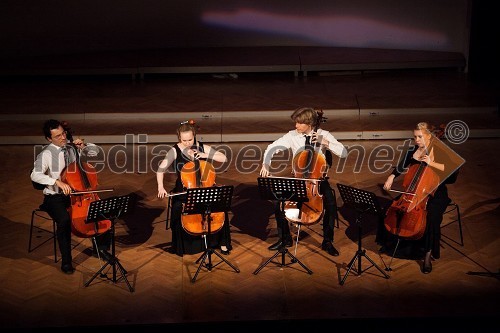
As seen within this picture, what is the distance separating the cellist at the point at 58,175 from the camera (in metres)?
5.70

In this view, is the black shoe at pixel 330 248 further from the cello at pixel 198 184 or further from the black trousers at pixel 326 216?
the cello at pixel 198 184

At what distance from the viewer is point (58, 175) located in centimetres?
A: 580

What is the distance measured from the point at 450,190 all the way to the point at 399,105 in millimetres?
1755

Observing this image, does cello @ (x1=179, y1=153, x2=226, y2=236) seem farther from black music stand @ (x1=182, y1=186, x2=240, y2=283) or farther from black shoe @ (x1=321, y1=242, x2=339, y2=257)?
black shoe @ (x1=321, y1=242, x2=339, y2=257)

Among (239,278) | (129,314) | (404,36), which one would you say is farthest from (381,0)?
(129,314)

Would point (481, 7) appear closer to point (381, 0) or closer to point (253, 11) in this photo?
point (381, 0)

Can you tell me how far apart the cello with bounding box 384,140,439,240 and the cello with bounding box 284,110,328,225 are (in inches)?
22.8

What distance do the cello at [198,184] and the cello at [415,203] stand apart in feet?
4.30

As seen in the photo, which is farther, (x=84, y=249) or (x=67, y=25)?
(x=67, y=25)

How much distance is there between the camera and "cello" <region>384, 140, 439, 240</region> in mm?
5578

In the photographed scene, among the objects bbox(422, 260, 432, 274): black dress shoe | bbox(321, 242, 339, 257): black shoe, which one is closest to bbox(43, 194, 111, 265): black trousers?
bbox(321, 242, 339, 257): black shoe

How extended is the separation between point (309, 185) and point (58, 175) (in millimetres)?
1878

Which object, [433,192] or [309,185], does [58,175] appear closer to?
[309,185]

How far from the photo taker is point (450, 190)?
7070 mm
